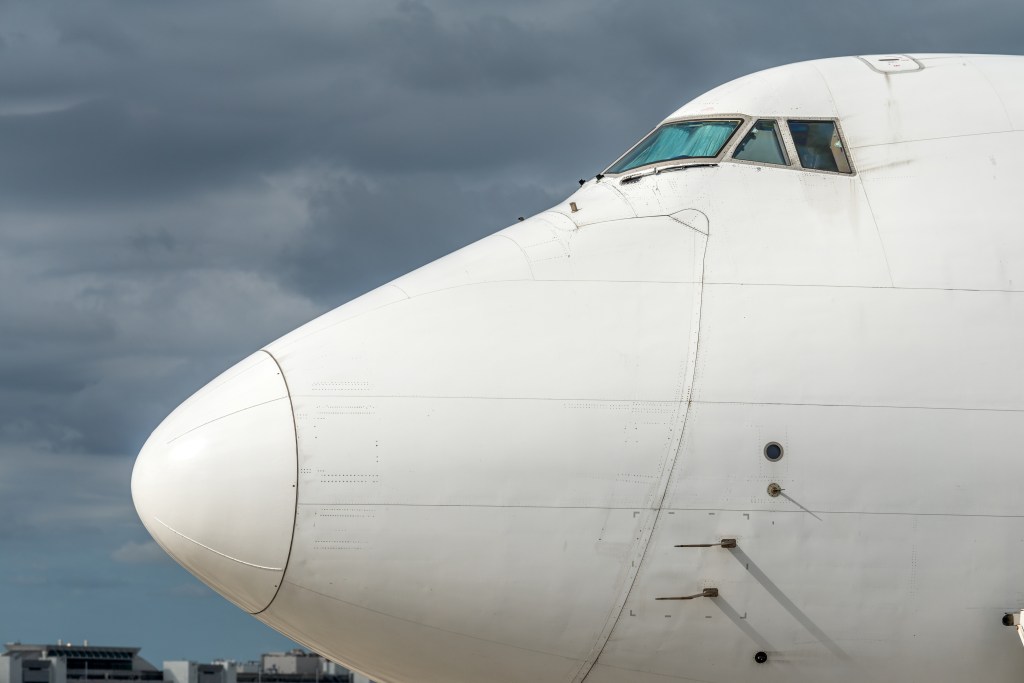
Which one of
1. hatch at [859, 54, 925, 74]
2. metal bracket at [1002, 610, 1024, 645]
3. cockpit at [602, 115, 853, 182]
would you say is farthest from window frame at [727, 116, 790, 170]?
metal bracket at [1002, 610, 1024, 645]

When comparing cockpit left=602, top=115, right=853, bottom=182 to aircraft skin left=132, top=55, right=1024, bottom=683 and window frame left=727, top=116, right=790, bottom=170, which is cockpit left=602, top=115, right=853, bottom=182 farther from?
aircraft skin left=132, top=55, right=1024, bottom=683

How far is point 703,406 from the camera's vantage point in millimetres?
11898

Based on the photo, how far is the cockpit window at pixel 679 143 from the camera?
13.5 meters

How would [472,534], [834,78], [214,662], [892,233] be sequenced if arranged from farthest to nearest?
1. [214,662]
2. [834,78]
3. [892,233]
4. [472,534]

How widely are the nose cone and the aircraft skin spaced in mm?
19

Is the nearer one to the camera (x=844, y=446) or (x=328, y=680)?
(x=844, y=446)

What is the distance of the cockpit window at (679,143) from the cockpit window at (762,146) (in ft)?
0.54

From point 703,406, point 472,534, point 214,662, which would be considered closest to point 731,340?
point 703,406

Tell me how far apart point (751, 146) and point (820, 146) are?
1.88 feet

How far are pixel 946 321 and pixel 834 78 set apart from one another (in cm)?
258

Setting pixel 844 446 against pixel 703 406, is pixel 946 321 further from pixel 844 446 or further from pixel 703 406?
pixel 703 406

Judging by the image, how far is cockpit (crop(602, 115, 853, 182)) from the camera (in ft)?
43.2

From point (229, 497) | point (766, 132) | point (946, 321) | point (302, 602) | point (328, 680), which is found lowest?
point (328, 680)

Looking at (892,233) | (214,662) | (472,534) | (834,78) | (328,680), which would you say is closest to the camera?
(472,534)
